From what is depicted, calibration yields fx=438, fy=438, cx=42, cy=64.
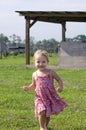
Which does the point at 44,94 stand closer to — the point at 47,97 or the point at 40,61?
the point at 47,97

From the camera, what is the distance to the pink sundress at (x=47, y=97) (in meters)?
5.72

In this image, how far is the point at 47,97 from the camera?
18.9 feet

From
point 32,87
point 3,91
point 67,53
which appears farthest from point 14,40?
point 32,87

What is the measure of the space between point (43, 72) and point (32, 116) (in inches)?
61.0

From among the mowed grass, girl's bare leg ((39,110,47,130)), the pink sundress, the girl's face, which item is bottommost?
the mowed grass

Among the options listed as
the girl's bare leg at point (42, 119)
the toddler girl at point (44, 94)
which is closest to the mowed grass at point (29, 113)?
the girl's bare leg at point (42, 119)

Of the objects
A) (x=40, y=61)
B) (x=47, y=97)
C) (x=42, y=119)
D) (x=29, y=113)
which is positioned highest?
A: (x=40, y=61)

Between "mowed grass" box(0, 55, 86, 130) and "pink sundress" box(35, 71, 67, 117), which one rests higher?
"pink sundress" box(35, 71, 67, 117)

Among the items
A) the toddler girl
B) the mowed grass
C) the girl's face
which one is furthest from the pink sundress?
the mowed grass

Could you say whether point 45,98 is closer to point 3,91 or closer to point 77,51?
point 3,91

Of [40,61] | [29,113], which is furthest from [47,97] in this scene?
[29,113]

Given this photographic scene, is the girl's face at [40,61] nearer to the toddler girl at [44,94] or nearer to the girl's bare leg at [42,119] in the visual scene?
the toddler girl at [44,94]

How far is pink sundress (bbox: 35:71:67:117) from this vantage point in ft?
18.8

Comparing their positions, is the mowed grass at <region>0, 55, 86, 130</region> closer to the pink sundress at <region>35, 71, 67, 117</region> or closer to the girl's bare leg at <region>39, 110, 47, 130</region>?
the girl's bare leg at <region>39, 110, 47, 130</region>
